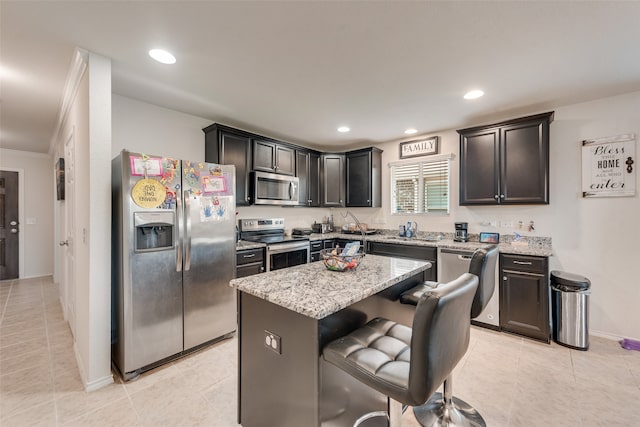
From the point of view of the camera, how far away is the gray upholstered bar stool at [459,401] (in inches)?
67.2

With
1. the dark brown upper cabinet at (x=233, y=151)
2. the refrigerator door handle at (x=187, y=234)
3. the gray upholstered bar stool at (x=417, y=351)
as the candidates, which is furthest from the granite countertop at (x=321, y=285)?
the dark brown upper cabinet at (x=233, y=151)

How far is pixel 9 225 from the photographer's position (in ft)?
16.2

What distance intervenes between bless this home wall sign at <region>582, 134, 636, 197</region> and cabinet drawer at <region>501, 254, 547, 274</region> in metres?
0.99

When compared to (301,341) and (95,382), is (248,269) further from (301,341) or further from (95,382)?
(301,341)

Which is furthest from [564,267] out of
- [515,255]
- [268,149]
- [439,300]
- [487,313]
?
[268,149]

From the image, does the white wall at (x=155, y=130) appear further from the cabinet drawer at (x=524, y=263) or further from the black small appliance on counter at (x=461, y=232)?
the cabinet drawer at (x=524, y=263)

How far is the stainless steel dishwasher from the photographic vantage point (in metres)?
3.02

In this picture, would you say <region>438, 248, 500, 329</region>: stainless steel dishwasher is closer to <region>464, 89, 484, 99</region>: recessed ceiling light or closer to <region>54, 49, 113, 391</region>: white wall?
<region>464, 89, 484, 99</region>: recessed ceiling light

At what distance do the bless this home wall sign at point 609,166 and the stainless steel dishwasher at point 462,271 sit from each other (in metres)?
1.41

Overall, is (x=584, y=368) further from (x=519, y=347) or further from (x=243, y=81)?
(x=243, y=81)

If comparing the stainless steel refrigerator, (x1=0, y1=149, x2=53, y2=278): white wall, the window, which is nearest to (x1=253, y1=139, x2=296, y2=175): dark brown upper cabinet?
the stainless steel refrigerator

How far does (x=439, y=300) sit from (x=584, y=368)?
8.24 feet

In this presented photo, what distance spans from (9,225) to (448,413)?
742cm

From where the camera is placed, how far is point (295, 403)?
4.25 ft
